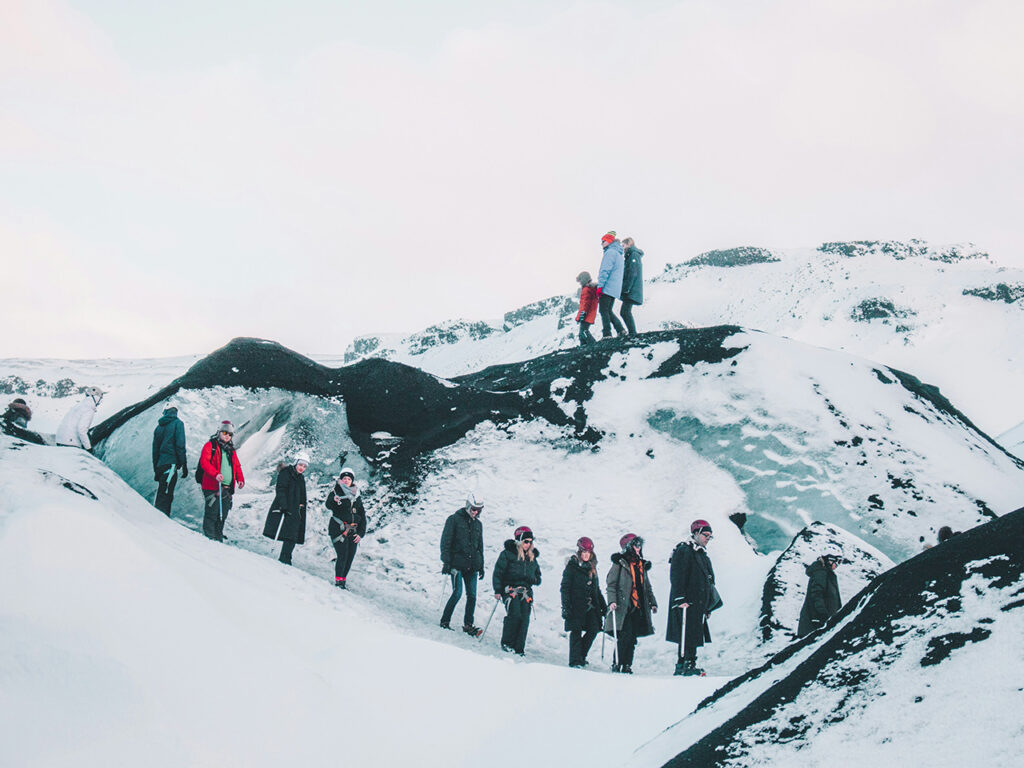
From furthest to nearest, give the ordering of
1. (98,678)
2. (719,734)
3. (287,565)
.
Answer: (287,565), (98,678), (719,734)

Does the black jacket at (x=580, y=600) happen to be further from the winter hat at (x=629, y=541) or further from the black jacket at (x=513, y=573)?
the black jacket at (x=513, y=573)

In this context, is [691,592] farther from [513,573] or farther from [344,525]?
[344,525]

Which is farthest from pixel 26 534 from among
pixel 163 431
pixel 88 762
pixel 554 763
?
pixel 163 431

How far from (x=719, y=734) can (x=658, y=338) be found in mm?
13193

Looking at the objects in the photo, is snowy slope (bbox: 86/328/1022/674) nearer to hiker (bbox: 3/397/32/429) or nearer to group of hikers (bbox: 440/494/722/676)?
group of hikers (bbox: 440/494/722/676)

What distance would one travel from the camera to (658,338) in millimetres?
16484

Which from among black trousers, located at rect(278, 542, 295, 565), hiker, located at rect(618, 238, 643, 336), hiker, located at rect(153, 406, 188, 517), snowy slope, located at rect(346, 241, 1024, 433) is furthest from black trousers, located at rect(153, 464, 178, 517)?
snowy slope, located at rect(346, 241, 1024, 433)

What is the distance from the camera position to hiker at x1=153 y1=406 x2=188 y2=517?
11789 mm

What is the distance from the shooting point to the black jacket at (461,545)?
10414 mm

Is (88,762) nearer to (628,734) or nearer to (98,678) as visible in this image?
(98,678)

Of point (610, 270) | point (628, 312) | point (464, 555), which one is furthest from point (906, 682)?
point (628, 312)

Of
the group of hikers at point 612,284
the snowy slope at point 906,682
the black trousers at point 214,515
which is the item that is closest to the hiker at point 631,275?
the group of hikers at point 612,284

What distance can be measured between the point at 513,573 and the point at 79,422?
719 cm

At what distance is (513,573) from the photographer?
10.0 meters
